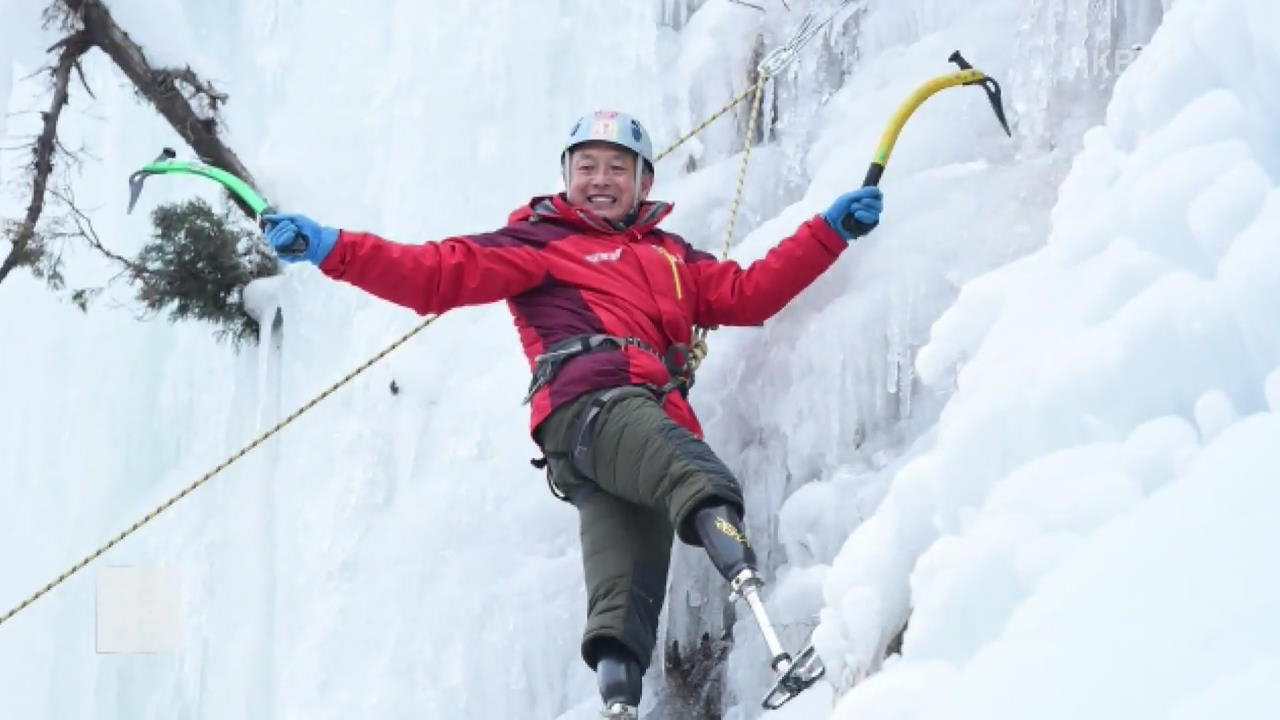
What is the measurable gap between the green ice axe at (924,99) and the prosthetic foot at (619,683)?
3.52 feet

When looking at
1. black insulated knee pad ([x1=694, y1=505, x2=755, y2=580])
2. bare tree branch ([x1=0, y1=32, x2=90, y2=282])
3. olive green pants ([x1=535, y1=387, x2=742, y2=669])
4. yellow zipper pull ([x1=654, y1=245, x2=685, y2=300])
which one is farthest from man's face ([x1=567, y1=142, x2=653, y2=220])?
bare tree branch ([x1=0, y1=32, x2=90, y2=282])

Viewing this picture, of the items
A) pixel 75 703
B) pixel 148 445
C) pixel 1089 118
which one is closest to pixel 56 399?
pixel 148 445

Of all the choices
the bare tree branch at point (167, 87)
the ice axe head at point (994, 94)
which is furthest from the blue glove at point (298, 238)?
the bare tree branch at point (167, 87)

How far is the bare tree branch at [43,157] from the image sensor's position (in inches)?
199

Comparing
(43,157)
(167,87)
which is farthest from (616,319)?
(43,157)

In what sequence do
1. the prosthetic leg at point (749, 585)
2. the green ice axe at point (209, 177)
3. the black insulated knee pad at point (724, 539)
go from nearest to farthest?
1. the prosthetic leg at point (749, 585)
2. the black insulated knee pad at point (724, 539)
3. the green ice axe at point (209, 177)

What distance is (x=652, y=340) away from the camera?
2859 mm

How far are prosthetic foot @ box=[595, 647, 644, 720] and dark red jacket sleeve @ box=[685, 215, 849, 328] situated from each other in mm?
885

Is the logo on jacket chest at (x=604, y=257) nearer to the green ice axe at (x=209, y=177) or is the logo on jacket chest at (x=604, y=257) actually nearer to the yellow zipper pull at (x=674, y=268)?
the yellow zipper pull at (x=674, y=268)

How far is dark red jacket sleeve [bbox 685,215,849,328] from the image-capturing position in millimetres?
2943

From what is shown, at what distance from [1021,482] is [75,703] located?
7161 millimetres

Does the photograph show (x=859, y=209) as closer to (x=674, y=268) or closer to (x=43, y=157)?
(x=674, y=268)

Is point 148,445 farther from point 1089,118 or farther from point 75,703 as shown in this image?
point 1089,118

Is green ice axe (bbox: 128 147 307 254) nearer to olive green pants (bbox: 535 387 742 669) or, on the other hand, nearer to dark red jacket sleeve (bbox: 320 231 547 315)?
dark red jacket sleeve (bbox: 320 231 547 315)
